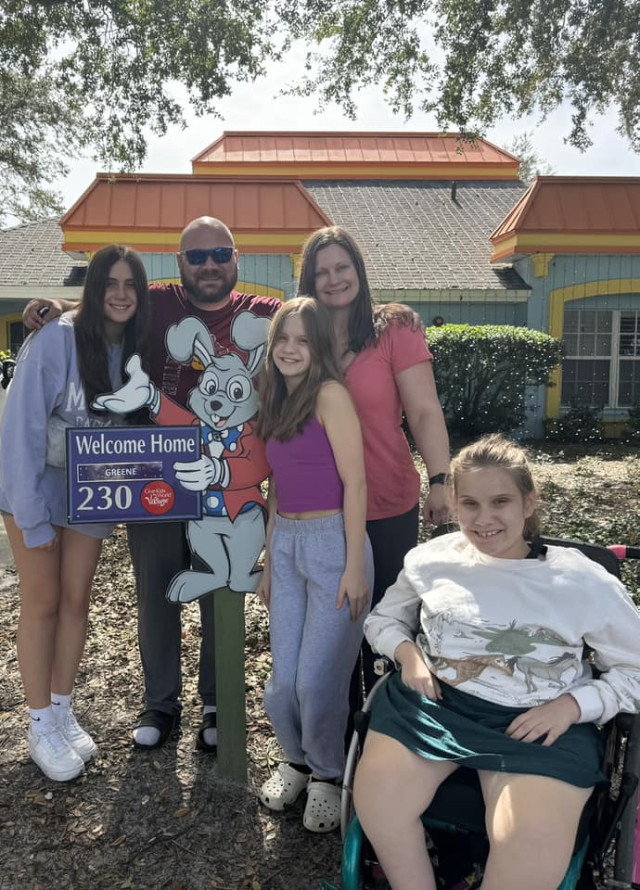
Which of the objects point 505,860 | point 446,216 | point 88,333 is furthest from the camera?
point 446,216

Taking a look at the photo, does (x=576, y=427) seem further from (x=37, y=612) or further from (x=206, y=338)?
(x=37, y=612)

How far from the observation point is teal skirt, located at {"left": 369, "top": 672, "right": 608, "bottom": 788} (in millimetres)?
1965

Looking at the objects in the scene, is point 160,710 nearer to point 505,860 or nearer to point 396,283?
point 505,860

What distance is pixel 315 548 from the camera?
8.69 feet

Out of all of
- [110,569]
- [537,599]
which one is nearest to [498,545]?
[537,599]

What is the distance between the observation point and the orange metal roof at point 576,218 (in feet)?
40.7

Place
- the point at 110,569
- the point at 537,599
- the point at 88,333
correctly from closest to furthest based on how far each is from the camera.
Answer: the point at 537,599, the point at 88,333, the point at 110,569

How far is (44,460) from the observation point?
283cm

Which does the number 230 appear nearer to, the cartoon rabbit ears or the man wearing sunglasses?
the man wearing sunglasses

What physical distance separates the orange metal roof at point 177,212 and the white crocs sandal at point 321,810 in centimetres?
1024

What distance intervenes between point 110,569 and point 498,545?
4218 millimetres

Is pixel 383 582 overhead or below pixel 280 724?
overhead

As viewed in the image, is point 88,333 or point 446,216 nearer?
point 88,333

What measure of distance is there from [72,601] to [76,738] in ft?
2.03
